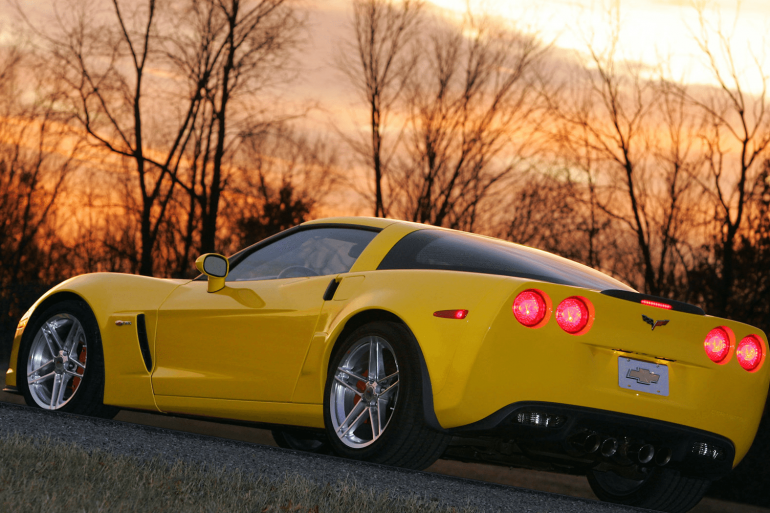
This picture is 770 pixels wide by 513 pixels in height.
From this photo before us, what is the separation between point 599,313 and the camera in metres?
4.21

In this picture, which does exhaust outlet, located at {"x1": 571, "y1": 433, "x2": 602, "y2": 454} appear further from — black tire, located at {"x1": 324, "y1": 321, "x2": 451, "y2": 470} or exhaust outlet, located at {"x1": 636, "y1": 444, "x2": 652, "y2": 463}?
black tire, located at {"x1": 324, "y1": 321, "x2": 451, "y2": 470}

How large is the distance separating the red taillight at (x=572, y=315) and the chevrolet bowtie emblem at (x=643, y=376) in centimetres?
35

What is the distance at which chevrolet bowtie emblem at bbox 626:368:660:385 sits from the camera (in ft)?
14.1

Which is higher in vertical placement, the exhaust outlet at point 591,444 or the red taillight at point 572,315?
the red taillight at point 572,315

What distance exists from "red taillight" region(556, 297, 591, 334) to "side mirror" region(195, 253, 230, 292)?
2362mm

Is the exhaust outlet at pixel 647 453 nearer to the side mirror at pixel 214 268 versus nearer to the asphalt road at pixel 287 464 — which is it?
the asphalt road at pixel 287 464

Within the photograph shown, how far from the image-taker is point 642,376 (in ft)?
14.1

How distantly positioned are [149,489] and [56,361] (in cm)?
330

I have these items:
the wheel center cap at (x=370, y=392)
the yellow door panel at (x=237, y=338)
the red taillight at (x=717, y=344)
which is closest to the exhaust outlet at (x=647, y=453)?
the red taillight at (x=717, y=344)

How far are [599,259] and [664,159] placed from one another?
2226 mm

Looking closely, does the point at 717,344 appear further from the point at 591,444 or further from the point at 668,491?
the point at 668,491

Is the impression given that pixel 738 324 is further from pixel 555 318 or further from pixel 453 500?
pixel 453 500

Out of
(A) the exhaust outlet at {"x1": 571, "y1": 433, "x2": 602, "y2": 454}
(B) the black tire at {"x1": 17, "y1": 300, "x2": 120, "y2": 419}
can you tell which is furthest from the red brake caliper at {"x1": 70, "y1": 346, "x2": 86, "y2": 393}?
(A) the exhaust outlet at {"x1": 571, "y1": 433, "x2": 602, "y2": 454}

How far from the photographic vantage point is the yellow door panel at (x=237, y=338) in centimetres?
508
